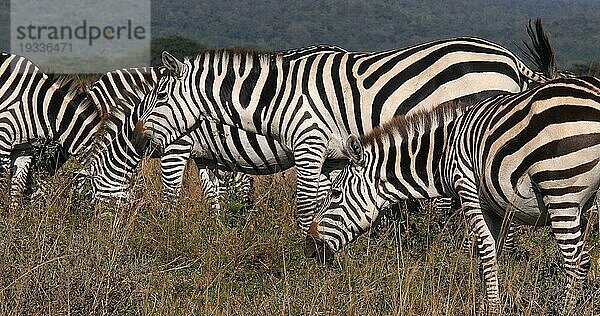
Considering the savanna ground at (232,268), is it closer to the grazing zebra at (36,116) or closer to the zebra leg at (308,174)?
the zebra leg at (308,174)

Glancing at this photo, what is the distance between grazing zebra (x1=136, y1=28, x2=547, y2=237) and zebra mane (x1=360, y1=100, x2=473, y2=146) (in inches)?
46.2

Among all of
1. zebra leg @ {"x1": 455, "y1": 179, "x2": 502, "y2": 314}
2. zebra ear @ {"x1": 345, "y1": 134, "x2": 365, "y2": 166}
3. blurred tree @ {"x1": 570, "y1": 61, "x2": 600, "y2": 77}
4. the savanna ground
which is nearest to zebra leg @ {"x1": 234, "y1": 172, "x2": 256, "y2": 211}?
the savanna ground

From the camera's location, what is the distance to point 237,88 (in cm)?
784

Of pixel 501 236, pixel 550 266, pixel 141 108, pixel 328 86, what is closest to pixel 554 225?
pixel 501 236

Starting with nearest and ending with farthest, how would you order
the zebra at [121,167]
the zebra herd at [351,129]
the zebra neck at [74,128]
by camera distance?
the zebra herd at [351,129] → the zebra at [121,167] → the zebra neck at [74,128]

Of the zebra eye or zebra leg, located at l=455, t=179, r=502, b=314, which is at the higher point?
the zebra eye

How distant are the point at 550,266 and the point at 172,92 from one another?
3791 mm

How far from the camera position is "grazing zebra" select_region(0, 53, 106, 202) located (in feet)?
29.7

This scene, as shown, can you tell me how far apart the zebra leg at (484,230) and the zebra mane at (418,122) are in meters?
0.62

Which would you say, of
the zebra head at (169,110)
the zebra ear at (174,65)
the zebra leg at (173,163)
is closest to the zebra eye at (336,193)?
the zebra head at (169,110)

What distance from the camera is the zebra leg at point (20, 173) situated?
891cm

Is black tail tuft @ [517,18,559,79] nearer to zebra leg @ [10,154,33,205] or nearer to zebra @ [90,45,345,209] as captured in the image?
zebra @ [90,45,345,209]

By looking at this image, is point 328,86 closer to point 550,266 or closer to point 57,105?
point 550,266

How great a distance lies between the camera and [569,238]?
16.0ft
